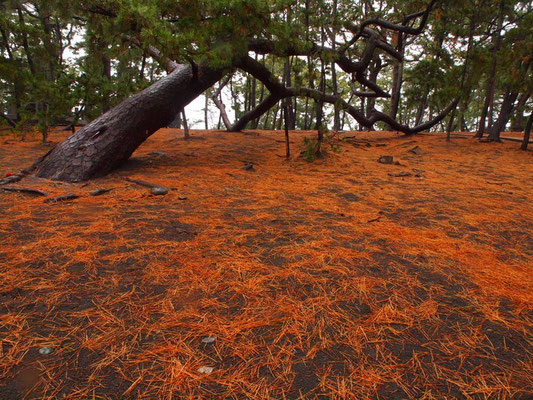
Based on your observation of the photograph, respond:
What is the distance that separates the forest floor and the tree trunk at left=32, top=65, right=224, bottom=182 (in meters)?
0.74

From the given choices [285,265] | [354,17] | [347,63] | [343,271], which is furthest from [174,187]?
Result: [354,17]

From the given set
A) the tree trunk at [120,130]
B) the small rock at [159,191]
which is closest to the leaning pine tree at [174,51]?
the tree trunk at [120,130]

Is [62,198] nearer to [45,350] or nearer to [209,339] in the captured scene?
[45,350]

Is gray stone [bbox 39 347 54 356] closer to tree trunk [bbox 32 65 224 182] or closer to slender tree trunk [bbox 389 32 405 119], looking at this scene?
tree trunk [bbox 32 65 224 182]

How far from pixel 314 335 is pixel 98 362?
→ 2.99 ft

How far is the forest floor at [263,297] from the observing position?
3.48 ft

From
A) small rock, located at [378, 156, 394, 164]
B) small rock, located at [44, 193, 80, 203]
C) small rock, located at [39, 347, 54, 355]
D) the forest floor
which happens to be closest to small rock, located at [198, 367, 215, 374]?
the forest floor

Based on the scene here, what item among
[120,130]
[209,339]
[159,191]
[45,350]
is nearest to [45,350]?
[45,350]

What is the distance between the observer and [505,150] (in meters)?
7.51

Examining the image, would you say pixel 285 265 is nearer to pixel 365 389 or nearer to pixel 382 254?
pixel 382 254

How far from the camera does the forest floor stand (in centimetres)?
106

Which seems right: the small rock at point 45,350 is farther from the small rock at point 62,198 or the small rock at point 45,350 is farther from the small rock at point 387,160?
the small rock at point 387,160

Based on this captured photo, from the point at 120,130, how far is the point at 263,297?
4167mm

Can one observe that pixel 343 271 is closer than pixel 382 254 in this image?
Yes
